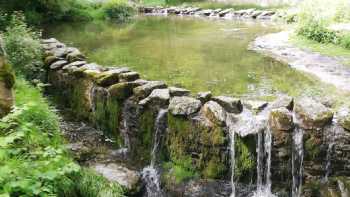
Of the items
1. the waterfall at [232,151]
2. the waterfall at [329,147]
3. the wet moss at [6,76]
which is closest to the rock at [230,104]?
the waterfall at [232,151]

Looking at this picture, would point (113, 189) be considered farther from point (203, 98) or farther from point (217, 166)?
point (203, 98)

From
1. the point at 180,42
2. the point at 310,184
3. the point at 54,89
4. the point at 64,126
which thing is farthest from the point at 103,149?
the point at 180,42

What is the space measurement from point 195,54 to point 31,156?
925 centimetres

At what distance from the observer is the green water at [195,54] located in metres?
10.1

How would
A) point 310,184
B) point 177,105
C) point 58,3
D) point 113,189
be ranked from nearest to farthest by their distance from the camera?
1. point 113,189
2. point 310,184
3. point 177,105
4. point 58,3

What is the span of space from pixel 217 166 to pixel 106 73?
3471 mm

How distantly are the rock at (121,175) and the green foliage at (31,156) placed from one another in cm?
101

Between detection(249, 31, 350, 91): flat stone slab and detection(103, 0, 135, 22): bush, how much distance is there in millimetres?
12662

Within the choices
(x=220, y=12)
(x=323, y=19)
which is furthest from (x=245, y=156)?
(x=220, y=12)

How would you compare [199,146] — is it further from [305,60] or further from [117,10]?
[117,10]

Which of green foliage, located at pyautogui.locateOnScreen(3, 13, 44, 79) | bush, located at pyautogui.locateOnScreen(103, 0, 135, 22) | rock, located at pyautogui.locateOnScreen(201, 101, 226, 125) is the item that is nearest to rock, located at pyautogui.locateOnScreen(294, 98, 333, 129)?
rock, located at pyautogui.locateOnScreen(201, 101, 226, 125)

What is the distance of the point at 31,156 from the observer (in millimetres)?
4848

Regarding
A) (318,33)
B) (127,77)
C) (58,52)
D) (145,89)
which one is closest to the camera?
(145,89)

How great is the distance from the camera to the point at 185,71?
1138 cm
